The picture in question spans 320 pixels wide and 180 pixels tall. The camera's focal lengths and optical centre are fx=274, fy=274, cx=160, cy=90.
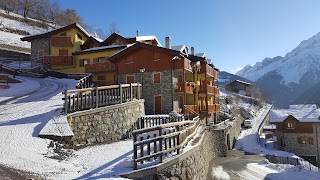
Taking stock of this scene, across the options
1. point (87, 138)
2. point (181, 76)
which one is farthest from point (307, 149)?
point (87, 138)

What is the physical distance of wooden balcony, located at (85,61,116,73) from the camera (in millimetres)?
33469

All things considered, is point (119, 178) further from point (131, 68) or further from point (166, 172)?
point (131, 68)

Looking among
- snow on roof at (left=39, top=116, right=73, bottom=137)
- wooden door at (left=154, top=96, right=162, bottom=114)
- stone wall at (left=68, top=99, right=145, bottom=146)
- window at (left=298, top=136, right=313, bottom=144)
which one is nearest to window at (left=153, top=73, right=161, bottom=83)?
wooden door at (left=154, top=96, right=162, bottom=114)

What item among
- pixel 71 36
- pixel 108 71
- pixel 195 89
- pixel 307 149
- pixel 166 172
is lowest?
pixel 307 149

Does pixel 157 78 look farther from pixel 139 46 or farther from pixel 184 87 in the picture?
pixel 139 46

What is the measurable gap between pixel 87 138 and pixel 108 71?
21.7 metres

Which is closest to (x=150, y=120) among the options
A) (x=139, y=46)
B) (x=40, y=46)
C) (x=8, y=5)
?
(x=139, y=46)

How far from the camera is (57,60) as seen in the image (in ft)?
128

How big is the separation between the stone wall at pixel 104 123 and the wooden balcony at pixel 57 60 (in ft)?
83.4

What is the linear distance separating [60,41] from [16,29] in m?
25.3

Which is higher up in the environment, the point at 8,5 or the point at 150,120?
the point at 8,5

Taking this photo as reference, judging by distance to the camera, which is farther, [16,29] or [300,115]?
[16,29]

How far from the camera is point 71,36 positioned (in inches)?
1625

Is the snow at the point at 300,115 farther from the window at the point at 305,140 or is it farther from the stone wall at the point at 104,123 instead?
the stone wall at the point at 104,123
